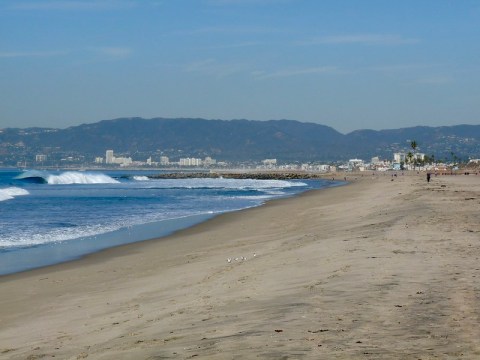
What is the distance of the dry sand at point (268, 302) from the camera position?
637 centimetres

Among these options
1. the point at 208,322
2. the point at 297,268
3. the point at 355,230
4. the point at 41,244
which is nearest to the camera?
the point at 208,322

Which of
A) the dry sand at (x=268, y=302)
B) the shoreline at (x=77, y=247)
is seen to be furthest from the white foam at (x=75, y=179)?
the dry sand at (x=268, y=302)

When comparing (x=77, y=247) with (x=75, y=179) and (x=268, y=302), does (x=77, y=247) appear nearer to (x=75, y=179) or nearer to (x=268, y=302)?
(x=268, y=302)

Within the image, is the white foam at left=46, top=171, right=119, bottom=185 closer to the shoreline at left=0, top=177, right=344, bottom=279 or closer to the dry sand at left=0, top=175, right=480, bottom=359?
the shoreline at left=0, top=177, right=344, bottom=279

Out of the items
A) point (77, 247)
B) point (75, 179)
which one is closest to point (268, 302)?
point (77, 247)

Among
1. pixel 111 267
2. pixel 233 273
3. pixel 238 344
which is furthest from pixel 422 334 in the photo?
pixel 111 267

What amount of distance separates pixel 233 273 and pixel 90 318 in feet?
11.3

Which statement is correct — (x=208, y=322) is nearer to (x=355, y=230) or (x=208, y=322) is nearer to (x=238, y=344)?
(x=238, y=344)

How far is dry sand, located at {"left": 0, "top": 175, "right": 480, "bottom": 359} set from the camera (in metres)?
6.37

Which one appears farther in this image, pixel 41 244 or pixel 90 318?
pixel 41 244

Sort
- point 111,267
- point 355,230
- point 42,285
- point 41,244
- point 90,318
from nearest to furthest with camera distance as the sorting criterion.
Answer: point 90,318 → point 42,285 → point 111,267 → point 355,230 → point 41,244

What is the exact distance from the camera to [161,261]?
16453mm

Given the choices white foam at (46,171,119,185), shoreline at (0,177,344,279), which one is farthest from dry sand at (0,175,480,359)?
white foam at (46,171,119,185)

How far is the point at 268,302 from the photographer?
8.63 meters
